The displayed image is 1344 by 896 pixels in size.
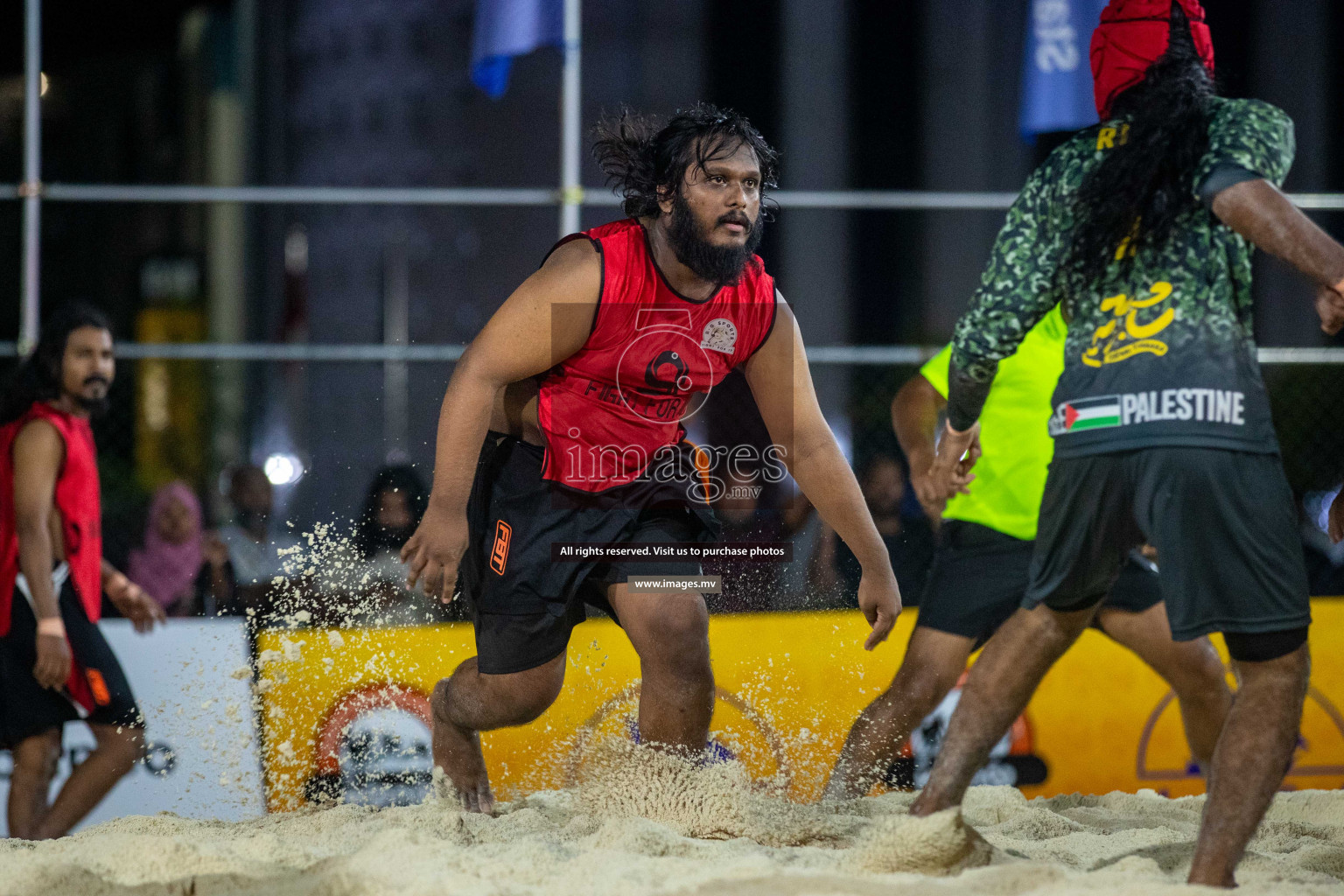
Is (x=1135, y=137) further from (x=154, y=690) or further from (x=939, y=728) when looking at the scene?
(x=154, y=690)

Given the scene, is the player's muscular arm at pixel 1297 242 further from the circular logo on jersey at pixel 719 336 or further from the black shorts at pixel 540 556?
the black shorts at pixel 540 556

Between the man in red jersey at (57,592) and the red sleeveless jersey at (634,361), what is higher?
the red sleeveless jersey at (634,361)

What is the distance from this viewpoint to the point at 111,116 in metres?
31.1

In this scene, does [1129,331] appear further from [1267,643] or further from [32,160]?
[32,160]

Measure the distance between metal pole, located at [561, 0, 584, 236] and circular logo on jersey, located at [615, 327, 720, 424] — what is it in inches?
77.0

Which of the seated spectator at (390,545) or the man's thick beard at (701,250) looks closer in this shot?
the man's thick beard at (701,250)

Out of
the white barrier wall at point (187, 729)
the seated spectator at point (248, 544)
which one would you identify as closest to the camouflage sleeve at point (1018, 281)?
the white barrier wall at point (187, 729)

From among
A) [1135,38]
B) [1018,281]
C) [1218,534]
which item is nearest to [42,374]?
[1018,281]

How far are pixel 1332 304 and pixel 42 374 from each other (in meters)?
4.47

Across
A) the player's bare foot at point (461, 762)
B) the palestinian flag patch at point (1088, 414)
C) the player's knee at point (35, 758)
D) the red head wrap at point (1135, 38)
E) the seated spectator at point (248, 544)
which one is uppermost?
the red head wrap at point (1135, 38)

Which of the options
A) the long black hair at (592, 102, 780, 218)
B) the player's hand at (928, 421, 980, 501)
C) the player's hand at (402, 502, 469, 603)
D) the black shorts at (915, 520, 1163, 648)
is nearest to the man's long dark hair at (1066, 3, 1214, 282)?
the player's hand at (928, 421, 980, 501)

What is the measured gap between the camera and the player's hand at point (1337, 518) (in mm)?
2998

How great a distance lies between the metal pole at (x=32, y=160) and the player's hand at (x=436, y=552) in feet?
9.64

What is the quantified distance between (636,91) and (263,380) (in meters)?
15.8
